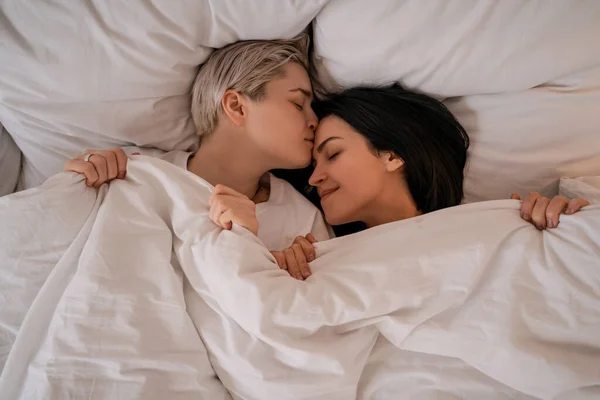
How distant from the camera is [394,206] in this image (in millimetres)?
1173

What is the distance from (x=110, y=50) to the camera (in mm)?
1077

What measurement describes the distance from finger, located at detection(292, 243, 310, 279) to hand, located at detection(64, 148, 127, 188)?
1.23 feet

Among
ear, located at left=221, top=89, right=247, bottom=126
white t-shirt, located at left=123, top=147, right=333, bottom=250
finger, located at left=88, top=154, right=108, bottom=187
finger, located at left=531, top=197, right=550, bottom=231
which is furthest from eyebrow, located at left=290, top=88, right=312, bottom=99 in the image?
finger, located at left=531, top=197, right=550, bottom=231

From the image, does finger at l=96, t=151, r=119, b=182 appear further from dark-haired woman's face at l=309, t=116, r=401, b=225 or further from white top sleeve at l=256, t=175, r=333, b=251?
dark-haired woman's face at l=309, t=116, r=401, b=225

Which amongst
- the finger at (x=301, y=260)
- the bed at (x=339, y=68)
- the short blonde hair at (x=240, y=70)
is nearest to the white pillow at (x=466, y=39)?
the bed at (x=339, y=68)

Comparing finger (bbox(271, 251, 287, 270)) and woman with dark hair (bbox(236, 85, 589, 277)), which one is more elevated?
woman with dark hair (bbox(236, 85, 589, 277))

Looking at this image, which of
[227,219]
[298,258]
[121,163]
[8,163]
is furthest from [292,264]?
[8,163]

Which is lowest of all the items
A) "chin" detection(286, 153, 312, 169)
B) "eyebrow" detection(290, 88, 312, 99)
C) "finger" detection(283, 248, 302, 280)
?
"finger" detection(283, 248, 302, 280)

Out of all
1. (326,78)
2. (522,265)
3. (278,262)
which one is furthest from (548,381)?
(326,78)

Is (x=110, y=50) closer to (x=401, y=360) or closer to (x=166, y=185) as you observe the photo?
(x=166, y=185)

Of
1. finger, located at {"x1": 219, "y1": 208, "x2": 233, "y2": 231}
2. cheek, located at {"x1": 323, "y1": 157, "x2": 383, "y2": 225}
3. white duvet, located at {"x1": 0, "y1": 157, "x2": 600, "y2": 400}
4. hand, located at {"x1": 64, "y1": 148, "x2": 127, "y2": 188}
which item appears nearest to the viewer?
white duvet, located at {"x1": 0, "y1": 157, "x2": 600, "y2": 400}

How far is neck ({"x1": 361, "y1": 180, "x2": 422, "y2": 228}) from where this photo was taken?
46.0 inches

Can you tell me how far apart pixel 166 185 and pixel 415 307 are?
51 cm

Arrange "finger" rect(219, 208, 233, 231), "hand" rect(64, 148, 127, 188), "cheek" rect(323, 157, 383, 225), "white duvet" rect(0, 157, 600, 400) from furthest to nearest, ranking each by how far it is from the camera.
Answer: "cheek" rect(323, 157, 383, 225), "hand" rect(64, 148, 127, 188), "finger" rect(219, 208, 233, 231), "white duvet" rect(0, 157, 600, 400)
